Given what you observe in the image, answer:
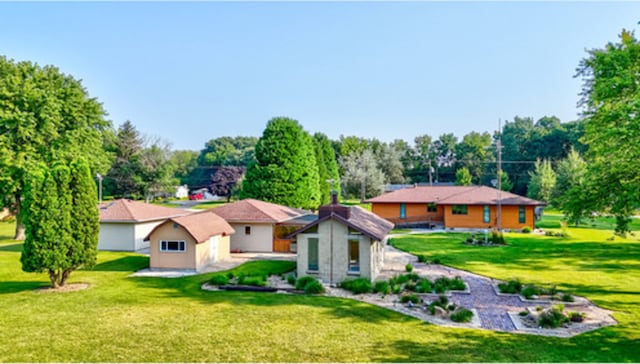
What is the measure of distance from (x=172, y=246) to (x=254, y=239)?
6295 millimetres

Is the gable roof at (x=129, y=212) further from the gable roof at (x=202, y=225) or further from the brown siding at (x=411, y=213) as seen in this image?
the brown siding at (x=411, y=213)

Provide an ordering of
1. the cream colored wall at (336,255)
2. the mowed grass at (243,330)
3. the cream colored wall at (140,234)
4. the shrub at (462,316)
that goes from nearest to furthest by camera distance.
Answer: the mowed grass at (243,330) < the shrub at (462,316) < the cream colored wall at (336,255) < the cream colored wall at (140,234)

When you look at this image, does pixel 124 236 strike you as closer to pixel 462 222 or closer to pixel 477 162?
pixel 462 222

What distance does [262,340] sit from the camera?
10828 mm

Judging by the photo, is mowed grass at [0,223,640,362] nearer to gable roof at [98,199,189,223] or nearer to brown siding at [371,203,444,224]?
gable roof at [98,199,189,223]

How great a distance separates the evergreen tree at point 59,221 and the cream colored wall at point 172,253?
11.9ft

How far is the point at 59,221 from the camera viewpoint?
638 inches

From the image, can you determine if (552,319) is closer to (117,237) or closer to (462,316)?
(462,316)

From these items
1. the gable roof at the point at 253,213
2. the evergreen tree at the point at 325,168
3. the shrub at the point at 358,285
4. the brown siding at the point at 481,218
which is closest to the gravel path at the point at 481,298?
the shrub at the point at 358,285

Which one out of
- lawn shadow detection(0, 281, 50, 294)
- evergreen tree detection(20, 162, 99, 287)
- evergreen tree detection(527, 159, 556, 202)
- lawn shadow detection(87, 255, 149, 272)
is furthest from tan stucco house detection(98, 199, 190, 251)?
evergreen tree detection(527, 159, 556, 202)

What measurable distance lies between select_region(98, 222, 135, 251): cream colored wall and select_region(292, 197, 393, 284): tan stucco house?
517 inches

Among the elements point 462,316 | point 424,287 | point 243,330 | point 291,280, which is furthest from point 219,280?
point 462,316

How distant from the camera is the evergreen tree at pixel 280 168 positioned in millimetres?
36000

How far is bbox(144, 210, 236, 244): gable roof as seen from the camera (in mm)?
20172
